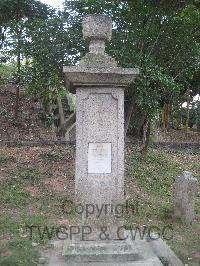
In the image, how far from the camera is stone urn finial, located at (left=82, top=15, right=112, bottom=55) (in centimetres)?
580

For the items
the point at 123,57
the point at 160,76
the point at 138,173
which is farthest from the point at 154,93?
the point at 138,173

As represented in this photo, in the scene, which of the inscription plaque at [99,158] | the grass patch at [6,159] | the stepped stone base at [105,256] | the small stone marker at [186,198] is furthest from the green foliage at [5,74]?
the stepped stone base at [105,256]

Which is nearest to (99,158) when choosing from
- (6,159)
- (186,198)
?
(186,198)

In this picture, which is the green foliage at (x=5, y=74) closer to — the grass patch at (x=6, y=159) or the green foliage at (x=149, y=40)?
the grass patch at (x=6, y=159)

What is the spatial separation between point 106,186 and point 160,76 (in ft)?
17.6

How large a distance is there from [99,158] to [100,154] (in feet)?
0.19

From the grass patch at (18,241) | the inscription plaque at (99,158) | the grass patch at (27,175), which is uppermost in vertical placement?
the inscription plaque at (99,158)

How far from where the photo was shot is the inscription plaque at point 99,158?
5.90 m

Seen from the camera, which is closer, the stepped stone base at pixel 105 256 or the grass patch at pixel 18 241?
the stepped stone base at pixel 105 256

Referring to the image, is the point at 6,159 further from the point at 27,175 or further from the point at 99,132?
the point at 99,132

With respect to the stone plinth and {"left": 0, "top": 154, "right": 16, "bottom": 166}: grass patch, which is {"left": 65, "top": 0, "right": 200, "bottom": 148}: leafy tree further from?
the stone plinth

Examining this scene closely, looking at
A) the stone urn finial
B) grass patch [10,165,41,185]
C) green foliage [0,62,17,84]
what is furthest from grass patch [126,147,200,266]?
green foliage [0,62,17,84]

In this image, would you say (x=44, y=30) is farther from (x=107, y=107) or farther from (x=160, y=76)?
(x=107, y=107)

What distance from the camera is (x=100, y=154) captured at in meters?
5.91
